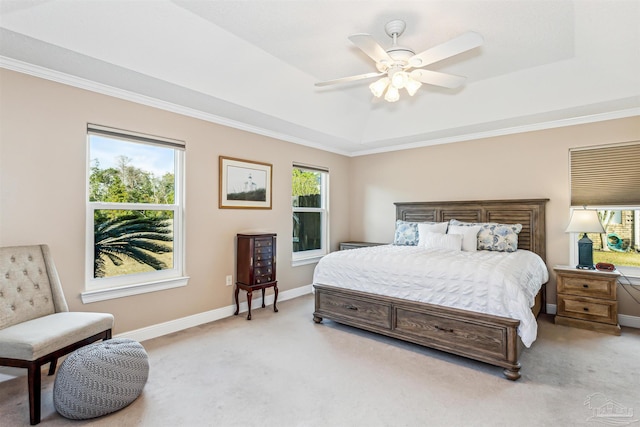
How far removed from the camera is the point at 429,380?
2.48 metres

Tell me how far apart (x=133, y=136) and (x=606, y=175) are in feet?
17.3

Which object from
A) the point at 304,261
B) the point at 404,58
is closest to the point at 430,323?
the point at 404,58

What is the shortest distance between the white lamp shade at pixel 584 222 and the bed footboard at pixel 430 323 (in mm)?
1974

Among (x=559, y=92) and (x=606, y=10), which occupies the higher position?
(x=606, y=10)

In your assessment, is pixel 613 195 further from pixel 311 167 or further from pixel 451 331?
pixel 311 167

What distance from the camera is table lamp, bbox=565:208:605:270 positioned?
3.62 meters

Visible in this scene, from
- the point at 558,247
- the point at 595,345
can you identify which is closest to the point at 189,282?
the point at 595,345

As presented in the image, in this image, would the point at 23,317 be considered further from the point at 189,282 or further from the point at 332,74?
the point at 332,74

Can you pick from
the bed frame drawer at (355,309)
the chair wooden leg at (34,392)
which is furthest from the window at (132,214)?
the bed frame drawer at (355,309)

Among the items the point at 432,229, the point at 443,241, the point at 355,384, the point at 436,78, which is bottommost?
the point at 355,384

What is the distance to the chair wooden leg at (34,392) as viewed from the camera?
6.39 feet

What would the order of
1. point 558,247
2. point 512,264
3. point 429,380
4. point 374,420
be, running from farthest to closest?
point 558,247, point 512,264, point 429,380, point 374,420

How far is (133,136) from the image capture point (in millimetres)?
3229

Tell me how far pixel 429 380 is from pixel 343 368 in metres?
0.67
